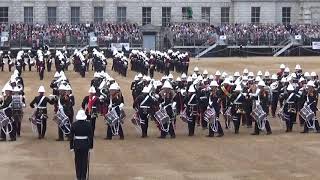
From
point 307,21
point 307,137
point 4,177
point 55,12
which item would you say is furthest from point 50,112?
point 307,21

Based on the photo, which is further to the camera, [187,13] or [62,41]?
[187,13]

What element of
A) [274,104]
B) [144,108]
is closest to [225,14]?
[274,104]

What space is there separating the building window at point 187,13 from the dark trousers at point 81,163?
65.7 m

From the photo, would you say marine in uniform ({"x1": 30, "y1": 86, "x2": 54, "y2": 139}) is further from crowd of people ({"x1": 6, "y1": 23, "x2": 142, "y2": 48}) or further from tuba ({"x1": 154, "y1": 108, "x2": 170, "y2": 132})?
crowd of people ({"x1": 6, "y1": 23, "x2": 142, "y2": 48})

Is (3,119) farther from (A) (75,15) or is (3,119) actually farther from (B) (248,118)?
(A) (75,15)

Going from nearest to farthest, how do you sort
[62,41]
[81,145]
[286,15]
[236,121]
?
1. [81,145]
2. [236,121]
3. [62,41]
4. [286,15]

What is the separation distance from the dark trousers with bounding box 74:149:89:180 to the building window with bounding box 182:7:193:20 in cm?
6572

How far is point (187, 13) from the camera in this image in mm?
83688

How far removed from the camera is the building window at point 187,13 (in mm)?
83562

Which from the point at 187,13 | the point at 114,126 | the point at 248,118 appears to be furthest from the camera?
the point at 187,13

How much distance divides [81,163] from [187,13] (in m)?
66.0

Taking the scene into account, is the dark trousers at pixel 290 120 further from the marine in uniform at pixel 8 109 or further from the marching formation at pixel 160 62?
the marching formation at pixel 160 62

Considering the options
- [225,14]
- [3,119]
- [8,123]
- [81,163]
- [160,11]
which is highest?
[160,11]

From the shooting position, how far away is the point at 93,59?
54.0 m
